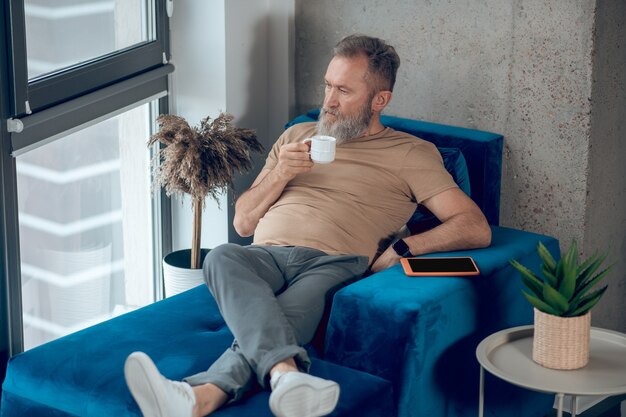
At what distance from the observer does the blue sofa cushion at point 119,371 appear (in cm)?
249

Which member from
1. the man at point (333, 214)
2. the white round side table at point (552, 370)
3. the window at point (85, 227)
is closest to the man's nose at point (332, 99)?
the man at point (333, 214)

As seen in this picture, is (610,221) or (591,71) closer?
(591,71)

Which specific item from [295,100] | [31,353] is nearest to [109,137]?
[295,100]

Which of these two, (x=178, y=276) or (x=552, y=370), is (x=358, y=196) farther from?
(x=552, y=370)

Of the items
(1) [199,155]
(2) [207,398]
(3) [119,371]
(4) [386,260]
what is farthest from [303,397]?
(1) [199,155]

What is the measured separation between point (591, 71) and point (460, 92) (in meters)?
0.48

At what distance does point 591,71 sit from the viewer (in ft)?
10.4

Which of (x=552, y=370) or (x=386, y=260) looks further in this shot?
(x=386, y=260)

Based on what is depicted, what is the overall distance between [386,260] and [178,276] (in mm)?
844

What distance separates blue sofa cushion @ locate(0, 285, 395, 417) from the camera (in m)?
2.49

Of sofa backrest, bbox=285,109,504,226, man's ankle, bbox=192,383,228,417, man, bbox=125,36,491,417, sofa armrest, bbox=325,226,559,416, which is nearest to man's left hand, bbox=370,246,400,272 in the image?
man, bbox=125,36,491,417

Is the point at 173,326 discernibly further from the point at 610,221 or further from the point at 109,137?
the point at 610,221

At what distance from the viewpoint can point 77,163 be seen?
11.2ft

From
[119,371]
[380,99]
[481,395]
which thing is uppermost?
[380,99]
